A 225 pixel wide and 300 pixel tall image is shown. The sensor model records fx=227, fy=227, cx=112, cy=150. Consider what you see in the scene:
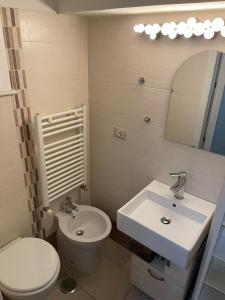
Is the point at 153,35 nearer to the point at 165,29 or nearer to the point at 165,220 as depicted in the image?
the point at 165,29

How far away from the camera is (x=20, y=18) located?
1.39 meters

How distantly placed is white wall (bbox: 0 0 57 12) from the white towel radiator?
2.15ft

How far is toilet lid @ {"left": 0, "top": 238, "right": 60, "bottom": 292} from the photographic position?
1362mm

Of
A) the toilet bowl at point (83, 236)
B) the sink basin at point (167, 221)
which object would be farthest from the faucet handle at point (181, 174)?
the toilet bowl at point (83, 236)

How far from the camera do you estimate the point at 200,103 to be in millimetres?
1429

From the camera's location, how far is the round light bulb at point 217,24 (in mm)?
1172

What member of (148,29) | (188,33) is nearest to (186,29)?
(188,33)

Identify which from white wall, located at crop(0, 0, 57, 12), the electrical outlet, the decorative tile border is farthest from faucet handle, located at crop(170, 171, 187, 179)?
white wall, located at crop(0, 0, 57, 12)

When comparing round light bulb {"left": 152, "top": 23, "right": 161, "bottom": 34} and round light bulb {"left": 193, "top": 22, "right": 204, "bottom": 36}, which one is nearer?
round light bulb {"left": 193, "top": 22, "right": 204, "bottom": 36}

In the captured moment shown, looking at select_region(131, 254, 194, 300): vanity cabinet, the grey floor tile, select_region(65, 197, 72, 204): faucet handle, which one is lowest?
the grey floor tile

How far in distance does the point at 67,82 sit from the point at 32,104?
36 centimetres

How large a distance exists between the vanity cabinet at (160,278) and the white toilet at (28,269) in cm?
62

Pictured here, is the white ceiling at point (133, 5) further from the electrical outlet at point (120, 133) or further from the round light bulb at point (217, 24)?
the electrical outlet at point (120, 133)

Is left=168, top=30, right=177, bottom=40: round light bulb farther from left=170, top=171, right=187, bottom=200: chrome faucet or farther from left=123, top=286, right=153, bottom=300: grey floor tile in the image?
left=123, top=286, right=153, bottom=300: grey floor tile
